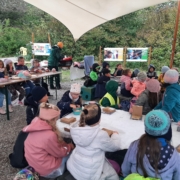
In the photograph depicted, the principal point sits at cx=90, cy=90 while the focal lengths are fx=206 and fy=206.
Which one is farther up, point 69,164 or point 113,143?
point 113,143

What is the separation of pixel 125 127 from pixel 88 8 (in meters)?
3.44

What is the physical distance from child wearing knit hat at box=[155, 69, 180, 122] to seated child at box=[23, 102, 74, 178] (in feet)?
4.12

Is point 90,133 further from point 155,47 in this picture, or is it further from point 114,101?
point 155,47

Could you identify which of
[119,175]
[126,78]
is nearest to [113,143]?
[119,175]

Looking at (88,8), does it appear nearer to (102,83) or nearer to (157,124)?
(102,83)

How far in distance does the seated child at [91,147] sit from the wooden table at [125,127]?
0.64ft

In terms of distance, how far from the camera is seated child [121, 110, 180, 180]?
139 cm

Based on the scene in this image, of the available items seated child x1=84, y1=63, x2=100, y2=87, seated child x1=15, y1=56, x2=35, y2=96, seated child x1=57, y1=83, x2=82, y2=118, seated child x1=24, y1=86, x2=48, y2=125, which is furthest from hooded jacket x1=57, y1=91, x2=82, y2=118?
seated child x1=84, y1=63, x2=100, y2=87

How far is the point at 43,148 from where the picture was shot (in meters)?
1.82

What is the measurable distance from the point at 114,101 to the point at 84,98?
2.23 metres

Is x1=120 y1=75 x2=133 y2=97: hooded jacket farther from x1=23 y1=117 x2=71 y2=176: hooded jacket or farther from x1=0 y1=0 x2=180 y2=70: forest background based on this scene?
x1=0 y1=0 x2=180 y2=70: forest background

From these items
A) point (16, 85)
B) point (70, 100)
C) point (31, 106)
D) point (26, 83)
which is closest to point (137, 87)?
point (70, 100)

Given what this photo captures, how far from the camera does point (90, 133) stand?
1.65 meters

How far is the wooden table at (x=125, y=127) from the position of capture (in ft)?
6.17
